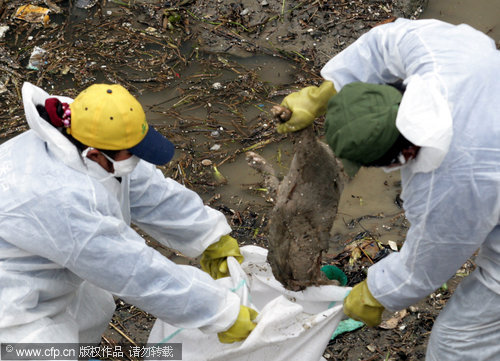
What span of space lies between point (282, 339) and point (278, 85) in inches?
100

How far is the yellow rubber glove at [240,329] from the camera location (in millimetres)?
2416

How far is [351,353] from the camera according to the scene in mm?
3133

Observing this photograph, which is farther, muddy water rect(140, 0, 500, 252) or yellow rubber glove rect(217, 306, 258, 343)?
muddy water rect(140, 0, 500, 252)

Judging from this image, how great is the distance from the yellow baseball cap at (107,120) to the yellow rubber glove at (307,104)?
0.62 metres

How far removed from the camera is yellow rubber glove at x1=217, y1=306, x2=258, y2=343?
2.42 meters

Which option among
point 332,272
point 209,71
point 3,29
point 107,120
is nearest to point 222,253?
point 332,272

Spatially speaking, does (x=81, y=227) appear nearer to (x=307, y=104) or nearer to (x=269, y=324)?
(x=269, y=324)

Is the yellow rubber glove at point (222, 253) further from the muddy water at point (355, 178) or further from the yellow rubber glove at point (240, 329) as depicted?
the muddy water at point (355, 178)

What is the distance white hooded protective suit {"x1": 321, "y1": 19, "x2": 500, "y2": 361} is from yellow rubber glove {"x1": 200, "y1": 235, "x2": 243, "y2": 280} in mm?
775

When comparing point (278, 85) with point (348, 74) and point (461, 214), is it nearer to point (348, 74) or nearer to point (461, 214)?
point (348, 74)

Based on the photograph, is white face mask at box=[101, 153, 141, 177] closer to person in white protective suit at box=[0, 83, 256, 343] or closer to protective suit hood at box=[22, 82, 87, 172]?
person in white protective suit at box=[0, 83, 256, 343]

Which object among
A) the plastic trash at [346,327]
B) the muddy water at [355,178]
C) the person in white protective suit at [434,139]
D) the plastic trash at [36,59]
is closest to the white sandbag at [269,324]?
the person in white protective suit at [434,139]

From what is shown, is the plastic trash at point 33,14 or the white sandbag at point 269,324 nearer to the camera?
the white sandbag at point 269,324

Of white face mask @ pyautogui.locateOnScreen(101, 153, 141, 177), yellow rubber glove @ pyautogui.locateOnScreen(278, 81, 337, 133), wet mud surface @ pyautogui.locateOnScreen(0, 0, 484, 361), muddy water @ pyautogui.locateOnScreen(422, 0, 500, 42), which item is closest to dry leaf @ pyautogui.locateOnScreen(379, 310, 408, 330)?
wet mud surface @ pyautogui.locateOnScreen(0, 0, 484, 361)
